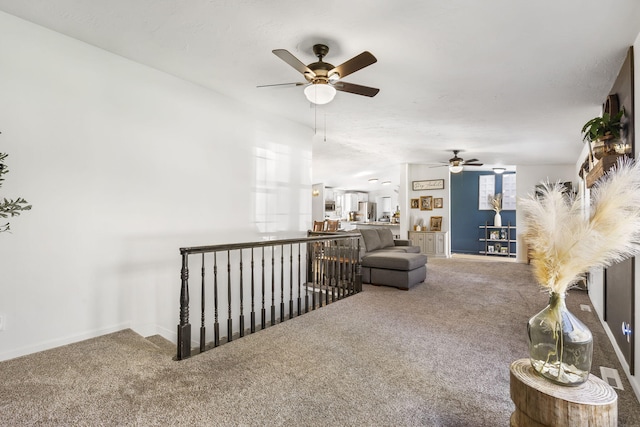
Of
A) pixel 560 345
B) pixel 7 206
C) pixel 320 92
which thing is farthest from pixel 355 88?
pixel 7 206

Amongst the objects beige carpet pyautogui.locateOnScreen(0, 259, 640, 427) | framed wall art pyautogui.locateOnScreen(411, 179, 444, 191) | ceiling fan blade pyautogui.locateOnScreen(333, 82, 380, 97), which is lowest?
beige carpet pyautogui.locateOnScreen(0, 259, 640, 427)

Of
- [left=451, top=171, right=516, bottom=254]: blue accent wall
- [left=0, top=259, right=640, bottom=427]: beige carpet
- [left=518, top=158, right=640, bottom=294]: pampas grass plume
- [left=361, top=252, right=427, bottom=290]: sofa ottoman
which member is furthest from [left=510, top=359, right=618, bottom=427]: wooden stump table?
[left=451, top=171, right=516, bottom=254]: blue accent wall

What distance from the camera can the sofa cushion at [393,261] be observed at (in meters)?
4.93

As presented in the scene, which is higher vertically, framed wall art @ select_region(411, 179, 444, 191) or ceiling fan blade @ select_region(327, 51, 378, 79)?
ceiling fan blade @ select_region(327, 51, 378, 79)

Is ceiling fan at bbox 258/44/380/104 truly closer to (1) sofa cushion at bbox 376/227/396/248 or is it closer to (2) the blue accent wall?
(1) sofa cushion at bbox 376/227/396/248

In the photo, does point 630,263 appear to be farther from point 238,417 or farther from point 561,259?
point 238,417

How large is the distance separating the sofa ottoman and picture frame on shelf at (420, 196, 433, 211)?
3.90 metres

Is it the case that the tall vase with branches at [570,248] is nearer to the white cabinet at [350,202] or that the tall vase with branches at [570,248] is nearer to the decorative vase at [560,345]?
the decorative vase at [560,345]

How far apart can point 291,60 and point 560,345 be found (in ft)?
7.66

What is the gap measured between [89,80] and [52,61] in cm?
26

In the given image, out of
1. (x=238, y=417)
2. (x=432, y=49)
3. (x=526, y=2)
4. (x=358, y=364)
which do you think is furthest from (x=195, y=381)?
(x=526, y=2)

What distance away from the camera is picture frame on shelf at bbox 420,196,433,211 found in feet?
29.6

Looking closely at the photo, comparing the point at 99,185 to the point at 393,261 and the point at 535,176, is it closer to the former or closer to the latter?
the point at 393,261

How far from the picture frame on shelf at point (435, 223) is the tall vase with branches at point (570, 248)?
779 cm
